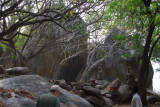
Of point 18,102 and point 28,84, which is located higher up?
point 28,84

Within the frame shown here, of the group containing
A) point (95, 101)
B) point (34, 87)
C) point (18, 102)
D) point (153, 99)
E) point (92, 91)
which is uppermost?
point (34, 87)

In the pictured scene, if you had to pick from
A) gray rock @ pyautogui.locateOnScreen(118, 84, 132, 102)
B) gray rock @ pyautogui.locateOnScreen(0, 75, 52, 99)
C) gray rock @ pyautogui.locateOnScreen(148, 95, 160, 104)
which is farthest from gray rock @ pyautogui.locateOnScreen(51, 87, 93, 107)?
gray rock @ pyautogui.locateOnScreen(148, 95, 160, 104)

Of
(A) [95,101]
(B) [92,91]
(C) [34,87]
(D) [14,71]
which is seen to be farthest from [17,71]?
(A) [95,101]

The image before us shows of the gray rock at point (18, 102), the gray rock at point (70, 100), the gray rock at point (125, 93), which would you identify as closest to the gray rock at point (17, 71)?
the gray rock at point (70, 100)

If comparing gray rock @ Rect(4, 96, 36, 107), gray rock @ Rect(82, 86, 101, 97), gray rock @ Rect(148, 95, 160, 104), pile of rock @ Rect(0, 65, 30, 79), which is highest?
pile of rock @ Rect(0, 65, 30, 79)

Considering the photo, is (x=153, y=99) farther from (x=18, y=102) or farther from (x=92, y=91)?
(x=18, y=102)

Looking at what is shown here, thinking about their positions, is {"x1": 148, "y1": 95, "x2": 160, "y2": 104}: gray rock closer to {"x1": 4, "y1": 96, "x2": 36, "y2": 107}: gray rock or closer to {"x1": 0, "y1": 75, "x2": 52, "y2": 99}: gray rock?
{"x1": 0, "y1": 75, "x2": 52, "y2": 99}: gray rock

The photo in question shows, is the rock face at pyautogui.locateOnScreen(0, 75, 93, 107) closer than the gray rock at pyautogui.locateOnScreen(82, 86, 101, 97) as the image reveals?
Yes

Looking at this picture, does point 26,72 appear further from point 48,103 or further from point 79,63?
point 79,63

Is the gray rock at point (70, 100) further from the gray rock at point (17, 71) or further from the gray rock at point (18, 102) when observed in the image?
the gray rock at point (17, 71)

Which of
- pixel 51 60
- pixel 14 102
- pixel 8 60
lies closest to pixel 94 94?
pixel 14 102

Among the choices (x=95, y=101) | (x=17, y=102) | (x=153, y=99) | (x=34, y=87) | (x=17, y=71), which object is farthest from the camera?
(x=153, y=99)

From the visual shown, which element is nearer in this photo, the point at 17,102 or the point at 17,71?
the point at 17,102

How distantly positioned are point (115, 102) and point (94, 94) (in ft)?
14.4
